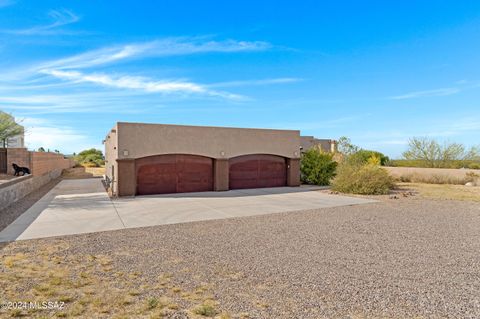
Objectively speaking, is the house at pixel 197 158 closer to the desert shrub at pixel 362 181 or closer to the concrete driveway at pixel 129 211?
the concrete driveway at pixel 129 211

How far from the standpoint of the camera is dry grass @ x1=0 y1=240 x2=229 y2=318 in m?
3.80

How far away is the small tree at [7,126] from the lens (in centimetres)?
2261

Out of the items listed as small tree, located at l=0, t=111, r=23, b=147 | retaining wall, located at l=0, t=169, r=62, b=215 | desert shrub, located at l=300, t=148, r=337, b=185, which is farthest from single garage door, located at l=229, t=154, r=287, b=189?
small tree, located at l=0, t=111, r=23, b=147

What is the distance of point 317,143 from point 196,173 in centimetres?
2014

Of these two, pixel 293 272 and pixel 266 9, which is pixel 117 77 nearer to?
pixel 266 9

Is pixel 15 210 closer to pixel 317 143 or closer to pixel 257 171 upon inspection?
pixel 257 171

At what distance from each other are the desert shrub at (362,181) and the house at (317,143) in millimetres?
12851

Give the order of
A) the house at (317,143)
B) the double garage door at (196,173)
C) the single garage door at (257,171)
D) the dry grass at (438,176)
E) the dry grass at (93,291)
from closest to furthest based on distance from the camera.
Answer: the dry grass at (93,291) → the double garage door at (196,173) → the single garage door at (257,171) → the dry grass at (438,176) → the house at (317,143)

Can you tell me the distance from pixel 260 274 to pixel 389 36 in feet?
59.9

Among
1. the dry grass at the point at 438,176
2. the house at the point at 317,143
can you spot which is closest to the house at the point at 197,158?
the house at the point at 317,143

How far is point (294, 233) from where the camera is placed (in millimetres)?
8070

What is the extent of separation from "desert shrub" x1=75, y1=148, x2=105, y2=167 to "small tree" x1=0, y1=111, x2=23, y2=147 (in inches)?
686

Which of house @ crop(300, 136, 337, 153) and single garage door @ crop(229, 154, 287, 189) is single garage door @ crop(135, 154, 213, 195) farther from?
house @ crop(300, 136, 337, 153)

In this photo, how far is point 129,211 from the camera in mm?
11070
